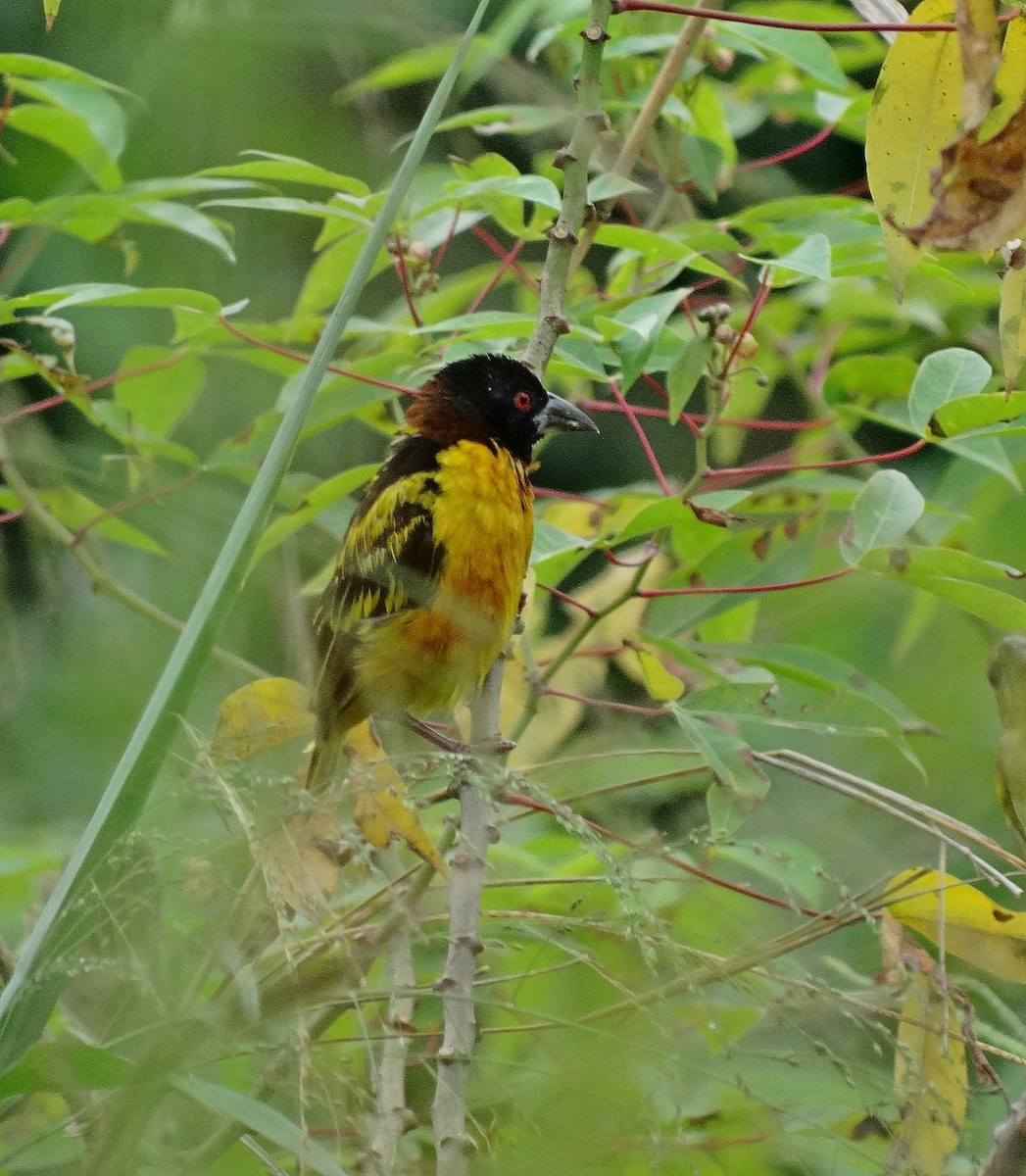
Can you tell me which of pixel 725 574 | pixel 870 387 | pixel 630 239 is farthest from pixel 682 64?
pixel 725 574

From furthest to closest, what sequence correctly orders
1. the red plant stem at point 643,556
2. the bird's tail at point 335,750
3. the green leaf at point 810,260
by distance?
the bird's tail at point 335,750 < the red plant stem at point 643,556 < the green leaf at point 810,260

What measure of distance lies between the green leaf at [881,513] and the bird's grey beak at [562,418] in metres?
1.11

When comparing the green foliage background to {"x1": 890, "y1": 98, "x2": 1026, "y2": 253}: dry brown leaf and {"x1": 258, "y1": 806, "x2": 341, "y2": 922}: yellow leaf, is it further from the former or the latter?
{"x1": 890, "y1": 98, "x2": 1026, "y2": 253}: dry brown leaf

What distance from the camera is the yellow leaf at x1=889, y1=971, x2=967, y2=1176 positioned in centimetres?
114

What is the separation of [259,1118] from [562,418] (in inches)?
84.0

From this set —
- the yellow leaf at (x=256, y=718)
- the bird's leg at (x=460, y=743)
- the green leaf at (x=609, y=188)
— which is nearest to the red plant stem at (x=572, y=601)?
the bird's leg at (x=460, y=743)

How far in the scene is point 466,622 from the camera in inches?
83.0

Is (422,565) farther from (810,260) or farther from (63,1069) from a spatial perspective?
(63,1069)

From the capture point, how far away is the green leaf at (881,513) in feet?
5.78

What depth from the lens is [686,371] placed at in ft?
6.07

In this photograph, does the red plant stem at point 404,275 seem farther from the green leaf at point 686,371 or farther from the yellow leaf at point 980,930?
the yellow leaf at point 980,930

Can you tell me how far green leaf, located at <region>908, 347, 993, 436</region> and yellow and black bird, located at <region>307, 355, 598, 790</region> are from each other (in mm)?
749

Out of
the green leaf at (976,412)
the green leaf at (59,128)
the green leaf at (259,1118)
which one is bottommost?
the green leaf at (976,412)

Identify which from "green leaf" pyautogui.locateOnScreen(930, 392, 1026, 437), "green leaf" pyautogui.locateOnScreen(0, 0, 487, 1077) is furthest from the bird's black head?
"green leaf" pyautogui.locateOnScreen(0, 0, 487, 1077)
